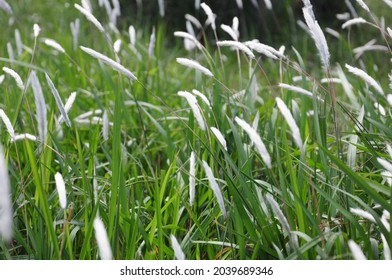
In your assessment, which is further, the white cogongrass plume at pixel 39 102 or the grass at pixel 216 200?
the grass at pixel 216 200

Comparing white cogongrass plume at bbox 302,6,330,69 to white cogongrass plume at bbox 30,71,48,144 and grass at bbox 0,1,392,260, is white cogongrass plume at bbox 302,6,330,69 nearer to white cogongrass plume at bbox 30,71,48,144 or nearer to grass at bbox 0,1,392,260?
grass at bbox 0,1,392,260

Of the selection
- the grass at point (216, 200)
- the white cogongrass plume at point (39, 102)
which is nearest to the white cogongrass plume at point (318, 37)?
the grass at point (216, 200)

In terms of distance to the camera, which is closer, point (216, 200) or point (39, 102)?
point (39, 102)

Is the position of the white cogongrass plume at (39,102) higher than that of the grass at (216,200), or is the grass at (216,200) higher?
the white cogongrass plume at (39,102)

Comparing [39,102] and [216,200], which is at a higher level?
[39,102]

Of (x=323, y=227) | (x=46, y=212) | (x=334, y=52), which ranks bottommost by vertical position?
(x=334, y=52)

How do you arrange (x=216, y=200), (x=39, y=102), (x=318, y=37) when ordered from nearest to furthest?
1. (x=39, y=102)
2. (x=318, y=37)
3. (x=216, y=200)

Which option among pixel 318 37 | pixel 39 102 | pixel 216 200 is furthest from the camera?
pixel 216 200

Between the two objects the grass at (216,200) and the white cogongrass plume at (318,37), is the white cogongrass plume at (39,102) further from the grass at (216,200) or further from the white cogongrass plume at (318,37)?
the white cogongrass plume at (318,37)

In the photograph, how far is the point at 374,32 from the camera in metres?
5.40
